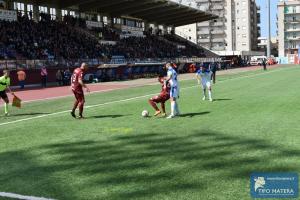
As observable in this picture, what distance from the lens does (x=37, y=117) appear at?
55.0 feet

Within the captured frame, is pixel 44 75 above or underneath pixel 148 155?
above

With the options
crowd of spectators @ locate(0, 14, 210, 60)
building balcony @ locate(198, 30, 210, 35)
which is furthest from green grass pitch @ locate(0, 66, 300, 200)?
building balcony @ locate(198, 30, 210, 35)

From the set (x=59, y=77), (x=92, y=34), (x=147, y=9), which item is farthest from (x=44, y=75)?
(x=147, y=9)

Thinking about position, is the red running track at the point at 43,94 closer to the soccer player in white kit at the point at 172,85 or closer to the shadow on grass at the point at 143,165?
the soccer player in white kit at the point at 172,85

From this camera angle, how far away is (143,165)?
27.5 ft

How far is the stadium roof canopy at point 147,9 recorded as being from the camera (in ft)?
203

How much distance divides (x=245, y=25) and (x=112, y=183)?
5767 inches

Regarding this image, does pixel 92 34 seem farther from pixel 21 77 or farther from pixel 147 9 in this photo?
pixel 21 77

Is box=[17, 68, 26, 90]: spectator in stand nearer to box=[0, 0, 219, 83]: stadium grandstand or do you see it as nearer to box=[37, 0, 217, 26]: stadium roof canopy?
box=[0, 0, 219, 83]: stadium grandstand

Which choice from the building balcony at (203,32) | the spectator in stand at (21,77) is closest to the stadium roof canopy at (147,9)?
the spectator in stand at (21,77)

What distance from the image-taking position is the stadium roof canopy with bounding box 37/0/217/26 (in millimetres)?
61969

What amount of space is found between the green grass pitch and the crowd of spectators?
29.1m

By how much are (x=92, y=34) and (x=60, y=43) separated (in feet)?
37.0

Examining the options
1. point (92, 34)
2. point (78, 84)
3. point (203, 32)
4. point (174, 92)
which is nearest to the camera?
point (174, 92)
